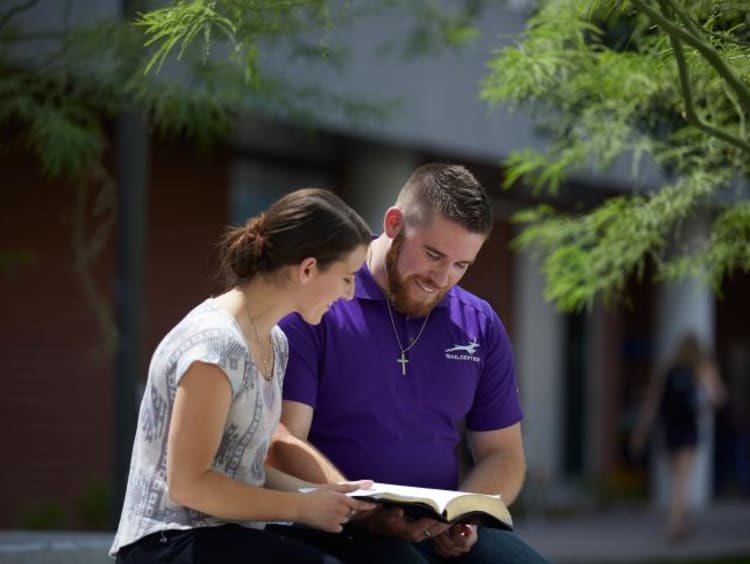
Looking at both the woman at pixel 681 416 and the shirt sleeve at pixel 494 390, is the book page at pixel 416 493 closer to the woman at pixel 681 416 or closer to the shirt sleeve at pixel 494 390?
the shirt sleeve at pixel 494 390

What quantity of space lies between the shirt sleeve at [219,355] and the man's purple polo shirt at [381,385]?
0.55 meters

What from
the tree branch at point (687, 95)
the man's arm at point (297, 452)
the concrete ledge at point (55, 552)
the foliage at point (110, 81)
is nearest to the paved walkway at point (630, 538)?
the foliage at point (110, 81)

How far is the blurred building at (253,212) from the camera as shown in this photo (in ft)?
32.8

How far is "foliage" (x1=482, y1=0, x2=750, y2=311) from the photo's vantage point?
501cm

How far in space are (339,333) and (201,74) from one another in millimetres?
2405

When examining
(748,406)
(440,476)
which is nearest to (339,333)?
(440,476)

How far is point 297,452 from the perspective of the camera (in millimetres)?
3725

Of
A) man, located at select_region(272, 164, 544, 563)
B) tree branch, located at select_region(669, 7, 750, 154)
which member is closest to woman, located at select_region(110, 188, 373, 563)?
man, located at select_region(272, 164, 544, 563)

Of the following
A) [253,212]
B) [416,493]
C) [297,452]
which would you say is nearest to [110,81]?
[297,452]

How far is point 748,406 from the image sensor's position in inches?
723

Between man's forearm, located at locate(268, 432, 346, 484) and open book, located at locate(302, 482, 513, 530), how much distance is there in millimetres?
192

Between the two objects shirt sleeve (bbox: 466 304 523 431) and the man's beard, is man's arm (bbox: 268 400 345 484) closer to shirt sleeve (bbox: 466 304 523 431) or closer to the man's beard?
the man's beard

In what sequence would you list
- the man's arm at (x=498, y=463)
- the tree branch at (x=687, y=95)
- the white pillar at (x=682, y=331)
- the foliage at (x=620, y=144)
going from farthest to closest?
the white pillar at (x=682, y=331)
the foliage at (x=620, y=144)
the man's arm at (x=498, y=463)
the tree branch at (x=687, y=95)

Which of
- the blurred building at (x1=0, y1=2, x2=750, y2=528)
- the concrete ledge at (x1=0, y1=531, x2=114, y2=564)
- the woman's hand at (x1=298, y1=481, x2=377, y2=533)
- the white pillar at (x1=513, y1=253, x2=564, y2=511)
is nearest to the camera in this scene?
the woman's hand at (x1=298, y1=481, x2=377, y2=533)
